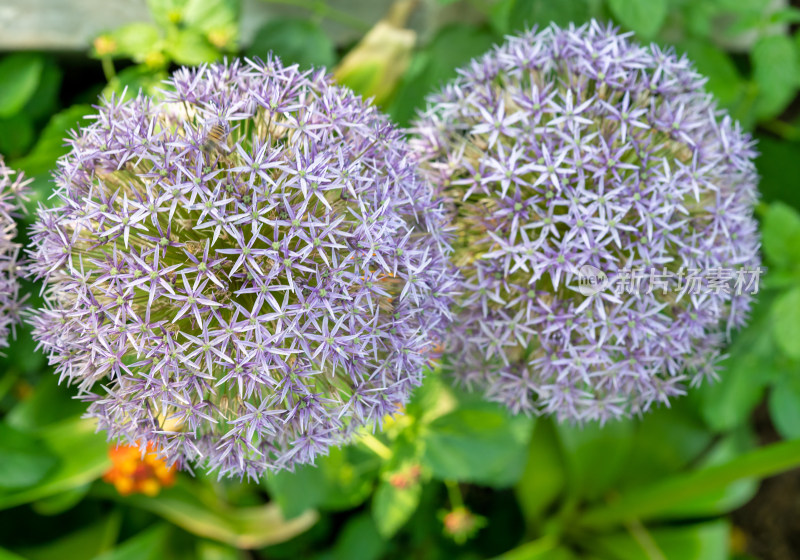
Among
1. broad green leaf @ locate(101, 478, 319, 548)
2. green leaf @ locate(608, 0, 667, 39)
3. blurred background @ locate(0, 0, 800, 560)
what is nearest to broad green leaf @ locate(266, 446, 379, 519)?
blurred background @ locate(0, 0, 800, 560)

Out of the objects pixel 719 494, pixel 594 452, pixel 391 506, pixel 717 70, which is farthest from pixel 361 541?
pixel 717 70

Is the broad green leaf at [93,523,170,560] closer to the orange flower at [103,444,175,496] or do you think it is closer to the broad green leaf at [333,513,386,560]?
the orange flower at [103,444,175,496]

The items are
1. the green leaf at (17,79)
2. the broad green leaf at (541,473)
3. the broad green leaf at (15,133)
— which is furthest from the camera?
the broad green leaf at (541,473)

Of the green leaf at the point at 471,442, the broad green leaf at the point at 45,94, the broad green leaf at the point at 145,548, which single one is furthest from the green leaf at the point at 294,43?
the broad green leaf at the point at 145,548

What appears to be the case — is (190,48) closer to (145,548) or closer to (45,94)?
(45,94)

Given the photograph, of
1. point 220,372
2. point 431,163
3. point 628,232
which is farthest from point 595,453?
point 220,372

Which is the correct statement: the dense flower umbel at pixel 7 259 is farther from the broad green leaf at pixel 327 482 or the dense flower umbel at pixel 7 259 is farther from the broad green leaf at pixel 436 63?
the broad green leaf at pixel 436 63
